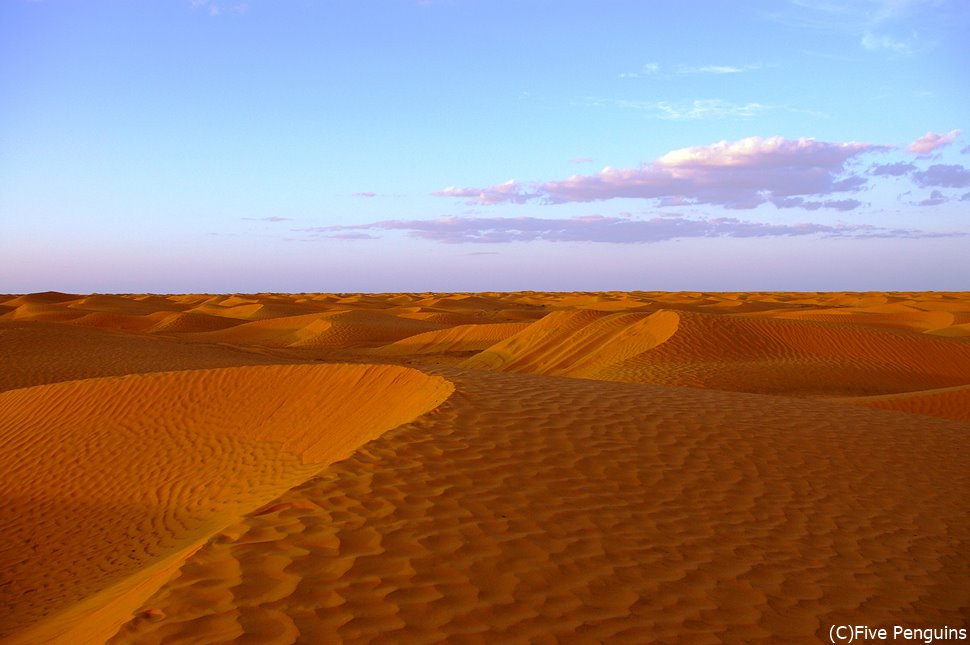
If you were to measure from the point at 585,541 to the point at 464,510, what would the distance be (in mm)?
947

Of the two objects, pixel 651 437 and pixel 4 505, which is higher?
pixel 651 437

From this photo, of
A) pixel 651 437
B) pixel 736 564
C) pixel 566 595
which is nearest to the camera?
pixel 566 595

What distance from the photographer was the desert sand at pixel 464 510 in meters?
4.04

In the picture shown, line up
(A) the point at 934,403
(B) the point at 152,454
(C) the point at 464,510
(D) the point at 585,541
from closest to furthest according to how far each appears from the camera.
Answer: (D) the point at 585,541
(C) the point at 464,510
(B) the point at 152,454
(A) the point at 934,403

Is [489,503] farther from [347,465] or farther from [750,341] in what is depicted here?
[750,341]

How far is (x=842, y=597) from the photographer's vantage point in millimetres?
4441

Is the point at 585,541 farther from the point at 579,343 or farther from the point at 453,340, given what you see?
the point at 453,340

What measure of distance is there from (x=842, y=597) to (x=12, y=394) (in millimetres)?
15710

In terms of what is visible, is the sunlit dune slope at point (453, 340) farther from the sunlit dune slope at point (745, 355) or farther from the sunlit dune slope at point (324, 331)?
the sunlit dune slope at point (745, 355)

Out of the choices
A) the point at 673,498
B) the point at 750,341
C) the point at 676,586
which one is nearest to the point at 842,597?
the point at 676,586

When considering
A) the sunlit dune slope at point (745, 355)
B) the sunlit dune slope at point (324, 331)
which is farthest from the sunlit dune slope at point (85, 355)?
the sunlit dune slope at point (745, 355)

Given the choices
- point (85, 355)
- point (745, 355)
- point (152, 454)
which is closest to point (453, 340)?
point (745, 355)

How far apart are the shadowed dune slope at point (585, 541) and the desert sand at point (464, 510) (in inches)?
0.9

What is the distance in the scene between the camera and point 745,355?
20094 millimetres
